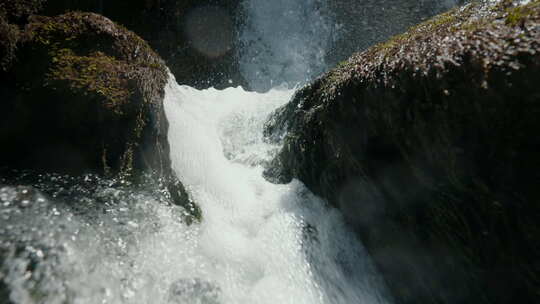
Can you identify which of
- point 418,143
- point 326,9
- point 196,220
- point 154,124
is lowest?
point 196,220

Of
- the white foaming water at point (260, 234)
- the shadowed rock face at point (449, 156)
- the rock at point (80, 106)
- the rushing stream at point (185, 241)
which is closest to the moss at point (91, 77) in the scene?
the rock at point (80, 106)

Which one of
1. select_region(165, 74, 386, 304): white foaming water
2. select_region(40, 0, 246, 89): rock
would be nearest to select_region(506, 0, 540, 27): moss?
select_region(165, 74, 386, 304): white foaming water

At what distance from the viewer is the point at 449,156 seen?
10.1 ft

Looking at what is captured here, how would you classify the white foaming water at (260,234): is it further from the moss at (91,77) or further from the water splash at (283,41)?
the water splash at (283,41)

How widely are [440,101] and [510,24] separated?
31.4 inches

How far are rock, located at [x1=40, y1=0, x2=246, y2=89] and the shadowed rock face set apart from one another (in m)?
5.81

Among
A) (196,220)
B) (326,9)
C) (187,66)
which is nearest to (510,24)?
(196,220)

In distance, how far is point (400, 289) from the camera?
13.6ft

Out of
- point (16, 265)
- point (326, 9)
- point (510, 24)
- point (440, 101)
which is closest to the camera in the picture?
point (16, 265)

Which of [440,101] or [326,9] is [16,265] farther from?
[326,9]

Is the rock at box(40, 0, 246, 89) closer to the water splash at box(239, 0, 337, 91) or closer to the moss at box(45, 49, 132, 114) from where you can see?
the water splash at box(239, 0, 337, 91)

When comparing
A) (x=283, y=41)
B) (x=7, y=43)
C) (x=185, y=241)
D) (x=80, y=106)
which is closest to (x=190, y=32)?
(x=283, y=41)

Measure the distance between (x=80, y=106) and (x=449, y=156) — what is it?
351 centimetres

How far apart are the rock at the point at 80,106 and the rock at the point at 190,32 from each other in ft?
17.0
